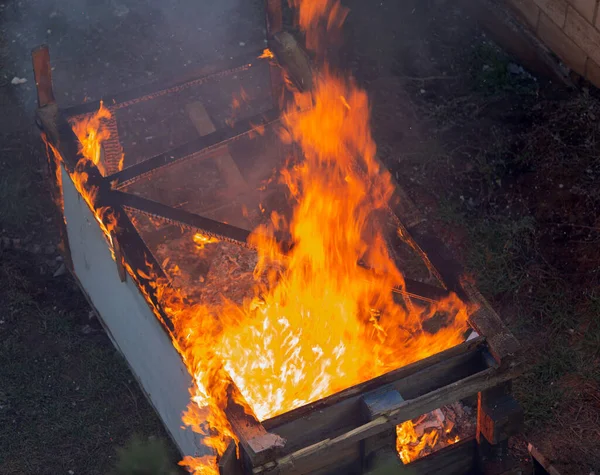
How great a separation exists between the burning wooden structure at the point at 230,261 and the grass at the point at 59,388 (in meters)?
0.25

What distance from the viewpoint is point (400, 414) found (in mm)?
4047

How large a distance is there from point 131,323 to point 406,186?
2837mm

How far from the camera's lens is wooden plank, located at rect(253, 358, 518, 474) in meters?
3.87

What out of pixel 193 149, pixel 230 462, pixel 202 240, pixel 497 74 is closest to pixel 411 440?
pixel 230 462

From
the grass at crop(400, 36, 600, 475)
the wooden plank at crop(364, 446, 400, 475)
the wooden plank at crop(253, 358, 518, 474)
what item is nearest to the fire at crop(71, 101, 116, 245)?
the wooden plank at crop(253, 358, 518, 474)

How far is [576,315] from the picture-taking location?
6.17 m

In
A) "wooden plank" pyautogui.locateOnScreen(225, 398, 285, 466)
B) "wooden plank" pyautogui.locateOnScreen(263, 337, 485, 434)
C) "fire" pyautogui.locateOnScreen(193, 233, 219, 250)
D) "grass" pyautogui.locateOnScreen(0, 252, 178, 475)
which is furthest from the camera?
"fire" pyautogui.locateOnScreen(193, 233, 219, 250)

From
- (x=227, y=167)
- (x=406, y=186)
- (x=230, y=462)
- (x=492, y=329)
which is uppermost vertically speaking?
(x=227, y=167)

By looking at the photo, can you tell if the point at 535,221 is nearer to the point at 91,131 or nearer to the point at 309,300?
the point at 309,300

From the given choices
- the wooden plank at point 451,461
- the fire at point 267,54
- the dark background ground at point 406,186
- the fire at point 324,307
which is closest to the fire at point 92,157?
the fire at point 324,307

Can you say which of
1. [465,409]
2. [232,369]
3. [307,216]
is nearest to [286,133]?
[307,216]

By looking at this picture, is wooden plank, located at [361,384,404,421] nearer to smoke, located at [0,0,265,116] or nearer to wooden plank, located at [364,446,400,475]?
wooden plank, located at [364,446,400,475]

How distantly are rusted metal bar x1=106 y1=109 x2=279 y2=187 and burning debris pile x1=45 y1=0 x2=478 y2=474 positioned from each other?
0.18 meters

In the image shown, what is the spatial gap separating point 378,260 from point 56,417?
2.63 metres
